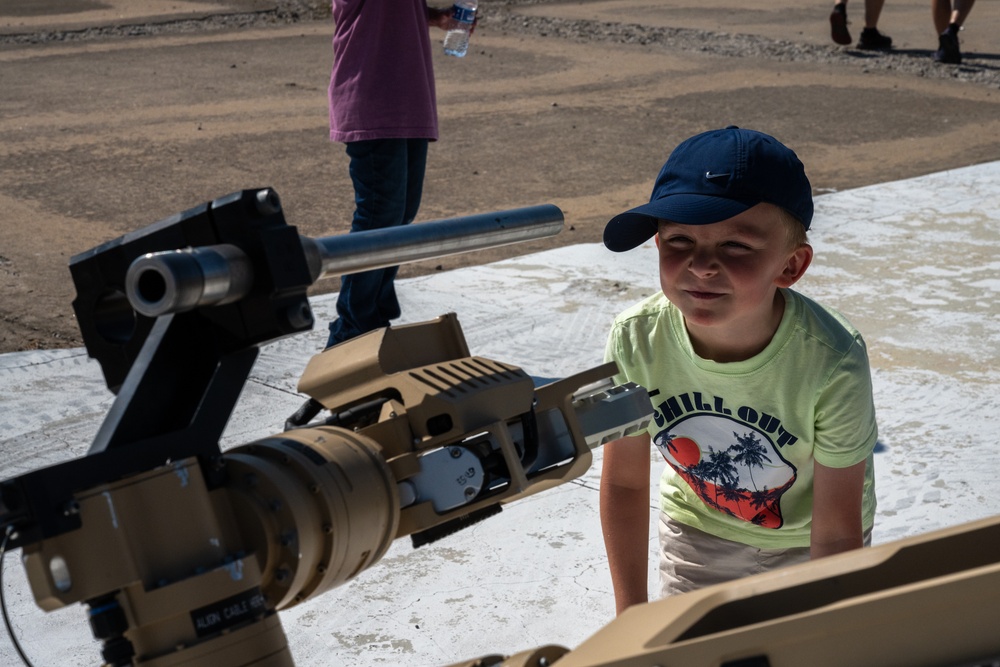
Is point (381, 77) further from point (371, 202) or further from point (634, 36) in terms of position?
point (634, 36)

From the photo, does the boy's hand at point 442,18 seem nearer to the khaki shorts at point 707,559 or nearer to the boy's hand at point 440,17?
the boy's hand at point 440,17

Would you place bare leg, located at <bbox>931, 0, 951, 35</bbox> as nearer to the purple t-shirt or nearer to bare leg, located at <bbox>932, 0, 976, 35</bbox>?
bare leg, located at <bbox>932, 0, 976, 35</bbox>

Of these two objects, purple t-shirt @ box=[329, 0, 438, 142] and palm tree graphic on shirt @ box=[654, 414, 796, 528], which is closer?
palm tree graphic on shirt @ box=[654, 414, 796, 528]

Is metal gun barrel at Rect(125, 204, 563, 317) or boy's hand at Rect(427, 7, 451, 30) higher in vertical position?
boy's hand at Rect(427, 7, 451, 30)

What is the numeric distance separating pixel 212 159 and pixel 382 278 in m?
3.92

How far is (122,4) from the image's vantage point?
15602mm

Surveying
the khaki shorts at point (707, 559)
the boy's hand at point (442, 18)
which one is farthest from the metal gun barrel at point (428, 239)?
the boy's hand at point (442, 18)

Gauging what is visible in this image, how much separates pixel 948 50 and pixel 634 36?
350 centimetres

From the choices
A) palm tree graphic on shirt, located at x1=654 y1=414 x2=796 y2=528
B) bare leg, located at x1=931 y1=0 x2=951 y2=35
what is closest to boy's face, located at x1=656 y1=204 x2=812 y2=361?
palm tree graphic on shirt, located at x1=654 y1=414 x2=796 y2=528

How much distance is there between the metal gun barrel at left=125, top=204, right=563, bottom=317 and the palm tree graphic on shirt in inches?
39.6

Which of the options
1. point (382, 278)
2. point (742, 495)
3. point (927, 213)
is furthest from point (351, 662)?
point (927, 213)

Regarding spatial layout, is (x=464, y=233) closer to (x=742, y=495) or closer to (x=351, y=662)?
(x=742, y=495)

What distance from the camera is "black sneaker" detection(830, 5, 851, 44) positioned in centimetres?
1260

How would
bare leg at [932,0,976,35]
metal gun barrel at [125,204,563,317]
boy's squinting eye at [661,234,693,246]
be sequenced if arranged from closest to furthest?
metal gun barrel at [125,204,563,317] < boy's squinting eye at [661,234,693,246] < bare leg at [932,0,976,35]
